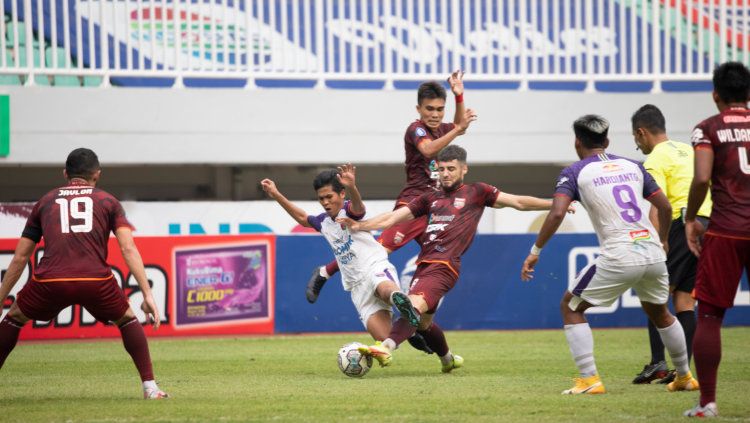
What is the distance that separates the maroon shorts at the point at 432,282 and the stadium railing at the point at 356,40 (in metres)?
8.98

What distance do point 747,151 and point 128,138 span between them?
12.4 m

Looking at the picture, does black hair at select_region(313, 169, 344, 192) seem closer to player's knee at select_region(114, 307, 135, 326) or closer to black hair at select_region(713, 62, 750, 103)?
player's knee at select_region(114, 307, 135, 326)

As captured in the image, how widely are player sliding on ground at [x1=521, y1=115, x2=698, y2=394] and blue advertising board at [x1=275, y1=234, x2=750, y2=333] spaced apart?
25.3 ft

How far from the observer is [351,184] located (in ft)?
29.1

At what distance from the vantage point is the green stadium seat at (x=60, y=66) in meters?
17.7

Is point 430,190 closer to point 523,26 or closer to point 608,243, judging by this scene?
point 608,243

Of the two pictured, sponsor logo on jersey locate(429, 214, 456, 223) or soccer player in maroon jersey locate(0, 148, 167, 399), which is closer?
soccer player in maroon jersey locate(0, 148, 167, 399)

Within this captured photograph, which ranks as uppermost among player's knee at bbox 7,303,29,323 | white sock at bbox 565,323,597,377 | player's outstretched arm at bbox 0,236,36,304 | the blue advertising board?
player's outstretched arm at bbox 0,236,36,304

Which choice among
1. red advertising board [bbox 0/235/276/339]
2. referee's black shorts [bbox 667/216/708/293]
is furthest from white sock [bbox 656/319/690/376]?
red advertising board [bbox 0/235/276/339]

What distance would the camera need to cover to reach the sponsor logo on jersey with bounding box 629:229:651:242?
7.69 meters

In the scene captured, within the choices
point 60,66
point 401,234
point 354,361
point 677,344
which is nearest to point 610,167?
point 677,344

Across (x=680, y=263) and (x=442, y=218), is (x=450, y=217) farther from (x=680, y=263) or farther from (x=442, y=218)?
(x=680, y=263)

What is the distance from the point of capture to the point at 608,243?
772 cm

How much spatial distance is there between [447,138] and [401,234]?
1.13 m
